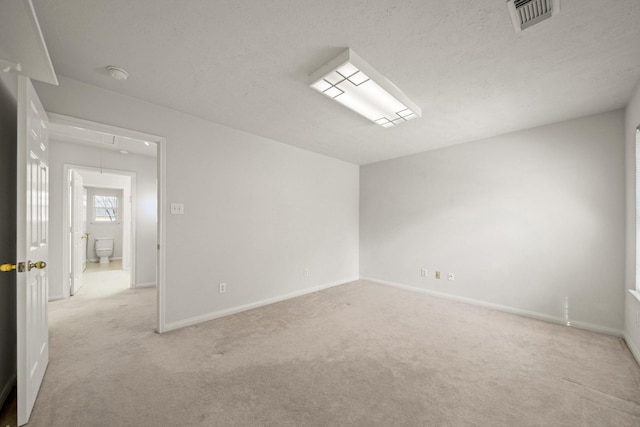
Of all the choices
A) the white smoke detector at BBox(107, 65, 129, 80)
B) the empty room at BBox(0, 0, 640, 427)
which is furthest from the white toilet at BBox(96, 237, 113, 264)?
the white smoke detector at BBox(107, 65, 129, 80)

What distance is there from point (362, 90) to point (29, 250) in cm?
272

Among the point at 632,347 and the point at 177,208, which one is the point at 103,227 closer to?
the point at 177,208

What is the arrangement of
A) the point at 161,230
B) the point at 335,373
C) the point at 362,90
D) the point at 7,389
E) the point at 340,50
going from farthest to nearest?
the point at 161,230 → the point at 362,90 → the point at 335,373 → the point at 340,50 → the point at 7,389

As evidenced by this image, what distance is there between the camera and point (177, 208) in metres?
2.93

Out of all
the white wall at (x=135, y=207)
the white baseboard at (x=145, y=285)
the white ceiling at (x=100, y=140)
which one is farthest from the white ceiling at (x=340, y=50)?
the white baseboard at (x=145, y=285)

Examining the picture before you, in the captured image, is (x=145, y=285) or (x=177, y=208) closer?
(x=177, y=208)

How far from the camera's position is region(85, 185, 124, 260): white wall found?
24.7 ft

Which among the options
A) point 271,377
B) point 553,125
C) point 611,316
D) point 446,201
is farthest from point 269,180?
point 611,316

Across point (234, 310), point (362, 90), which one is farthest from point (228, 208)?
point (362, 90)

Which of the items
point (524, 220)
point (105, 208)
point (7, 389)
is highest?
point (105, 208)

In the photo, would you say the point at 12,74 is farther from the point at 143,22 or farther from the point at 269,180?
the point at 269,180

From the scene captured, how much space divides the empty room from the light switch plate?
0.07 metres

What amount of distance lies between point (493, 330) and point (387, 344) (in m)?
1.38

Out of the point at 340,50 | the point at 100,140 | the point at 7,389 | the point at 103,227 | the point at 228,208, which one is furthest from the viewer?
the point at 103,227
